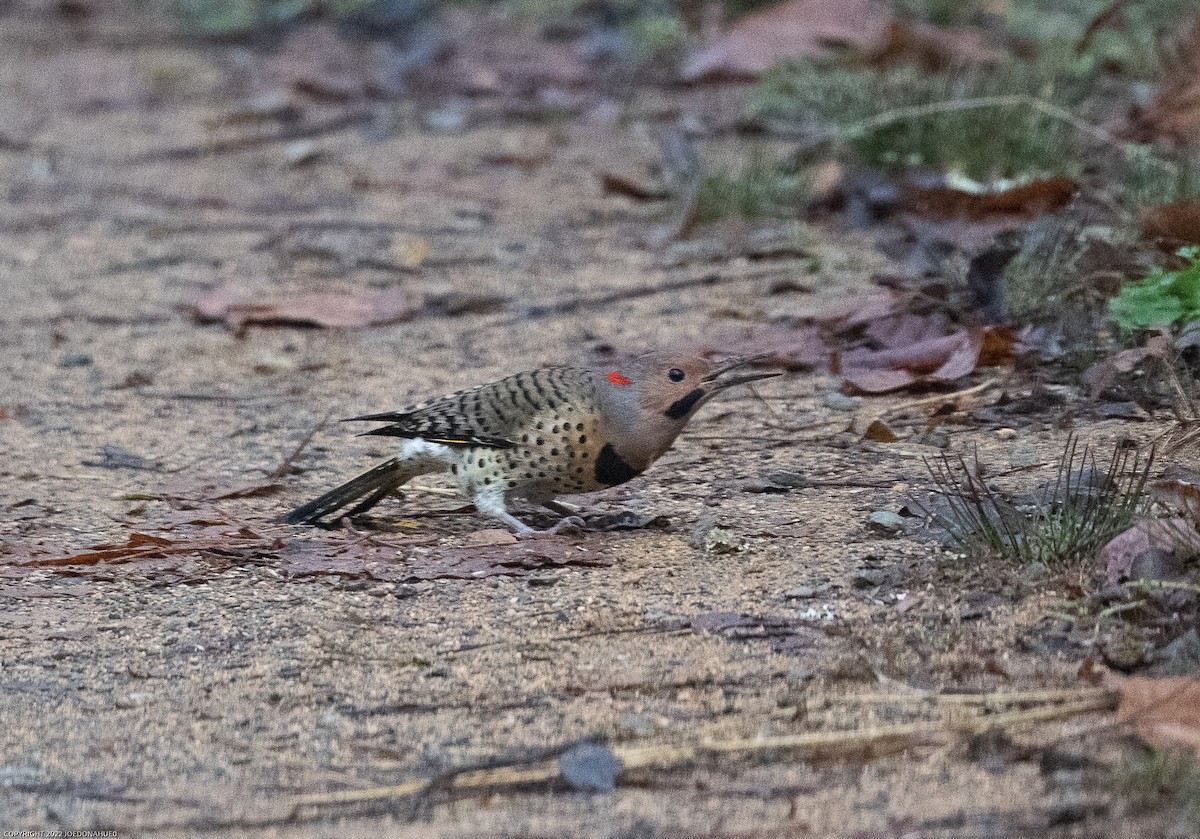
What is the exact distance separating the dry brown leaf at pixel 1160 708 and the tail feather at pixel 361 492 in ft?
7.25

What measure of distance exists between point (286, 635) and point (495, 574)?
0.57m

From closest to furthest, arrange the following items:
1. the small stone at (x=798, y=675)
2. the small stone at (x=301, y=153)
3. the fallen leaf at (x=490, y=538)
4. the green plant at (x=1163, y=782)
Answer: the green plant at (x=1163, y=782), the small stone at (x=798, y=675), the fallen leaf at (x=490, y=538), the small stone at (x=301, y=153)

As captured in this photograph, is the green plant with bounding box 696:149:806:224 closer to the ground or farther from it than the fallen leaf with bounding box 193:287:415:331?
farther from it

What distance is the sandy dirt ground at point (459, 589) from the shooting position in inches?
121

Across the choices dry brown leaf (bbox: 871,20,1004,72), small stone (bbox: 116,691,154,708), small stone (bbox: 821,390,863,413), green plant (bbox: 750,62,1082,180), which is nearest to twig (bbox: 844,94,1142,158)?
green plant (bbox: 750,62,1082,180)

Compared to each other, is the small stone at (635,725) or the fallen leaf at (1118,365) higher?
the fallen leaf at (1118,365)

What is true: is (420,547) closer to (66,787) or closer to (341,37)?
(66,787)

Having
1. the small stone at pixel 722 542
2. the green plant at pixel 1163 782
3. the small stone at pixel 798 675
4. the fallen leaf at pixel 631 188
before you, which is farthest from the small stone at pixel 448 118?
the green plant at pixel 1163 782

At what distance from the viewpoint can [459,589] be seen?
4.10 meters

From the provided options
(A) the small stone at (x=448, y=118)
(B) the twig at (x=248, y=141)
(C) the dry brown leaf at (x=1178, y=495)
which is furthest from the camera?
(A) the small stone at (x=448, y=118)

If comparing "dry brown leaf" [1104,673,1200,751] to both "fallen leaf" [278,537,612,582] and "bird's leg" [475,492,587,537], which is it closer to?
"fallen leaf" [278,537,612,582]

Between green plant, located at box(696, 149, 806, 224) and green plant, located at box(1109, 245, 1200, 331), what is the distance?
2.50m

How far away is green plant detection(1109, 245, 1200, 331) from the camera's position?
4.84 meters

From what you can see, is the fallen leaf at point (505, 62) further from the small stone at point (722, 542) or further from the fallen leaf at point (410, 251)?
the small stone at point (722, 542)
